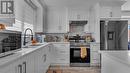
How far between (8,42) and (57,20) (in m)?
4.26

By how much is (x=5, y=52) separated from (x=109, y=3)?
4.52 metres

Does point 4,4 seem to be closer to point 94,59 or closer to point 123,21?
point 94,59

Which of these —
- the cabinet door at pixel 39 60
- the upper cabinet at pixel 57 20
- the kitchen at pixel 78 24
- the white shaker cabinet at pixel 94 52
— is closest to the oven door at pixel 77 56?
the kitchen at pixel 78 24

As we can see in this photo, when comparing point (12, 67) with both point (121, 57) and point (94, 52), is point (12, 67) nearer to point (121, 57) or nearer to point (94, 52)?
point (121, 57)

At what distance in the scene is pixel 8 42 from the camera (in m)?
Answer: 1.97

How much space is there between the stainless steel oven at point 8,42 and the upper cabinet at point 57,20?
152 inches

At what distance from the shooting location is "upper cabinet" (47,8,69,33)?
614cm

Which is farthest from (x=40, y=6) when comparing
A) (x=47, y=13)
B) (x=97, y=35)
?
(x=97, y=35)

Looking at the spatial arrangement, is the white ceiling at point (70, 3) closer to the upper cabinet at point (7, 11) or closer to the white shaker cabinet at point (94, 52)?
the white shaker cabinet at point (94, 52)

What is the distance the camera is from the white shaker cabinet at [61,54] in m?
5.53

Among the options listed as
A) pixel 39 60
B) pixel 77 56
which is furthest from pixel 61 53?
pixel 39 60

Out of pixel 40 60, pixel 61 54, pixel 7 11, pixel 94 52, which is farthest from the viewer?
pixel 61 54

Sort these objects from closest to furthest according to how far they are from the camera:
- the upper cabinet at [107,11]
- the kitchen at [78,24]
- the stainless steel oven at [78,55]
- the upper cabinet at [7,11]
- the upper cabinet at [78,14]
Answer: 1. the upper cabinet at [7,11]
2. the kitchen at [78,24]
3. the stainless steel oven at [78,55]
4. the upper cabinet at [107,11]
5. the upper cabinet at [78,14]

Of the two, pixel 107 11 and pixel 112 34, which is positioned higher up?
pixel 107 11
